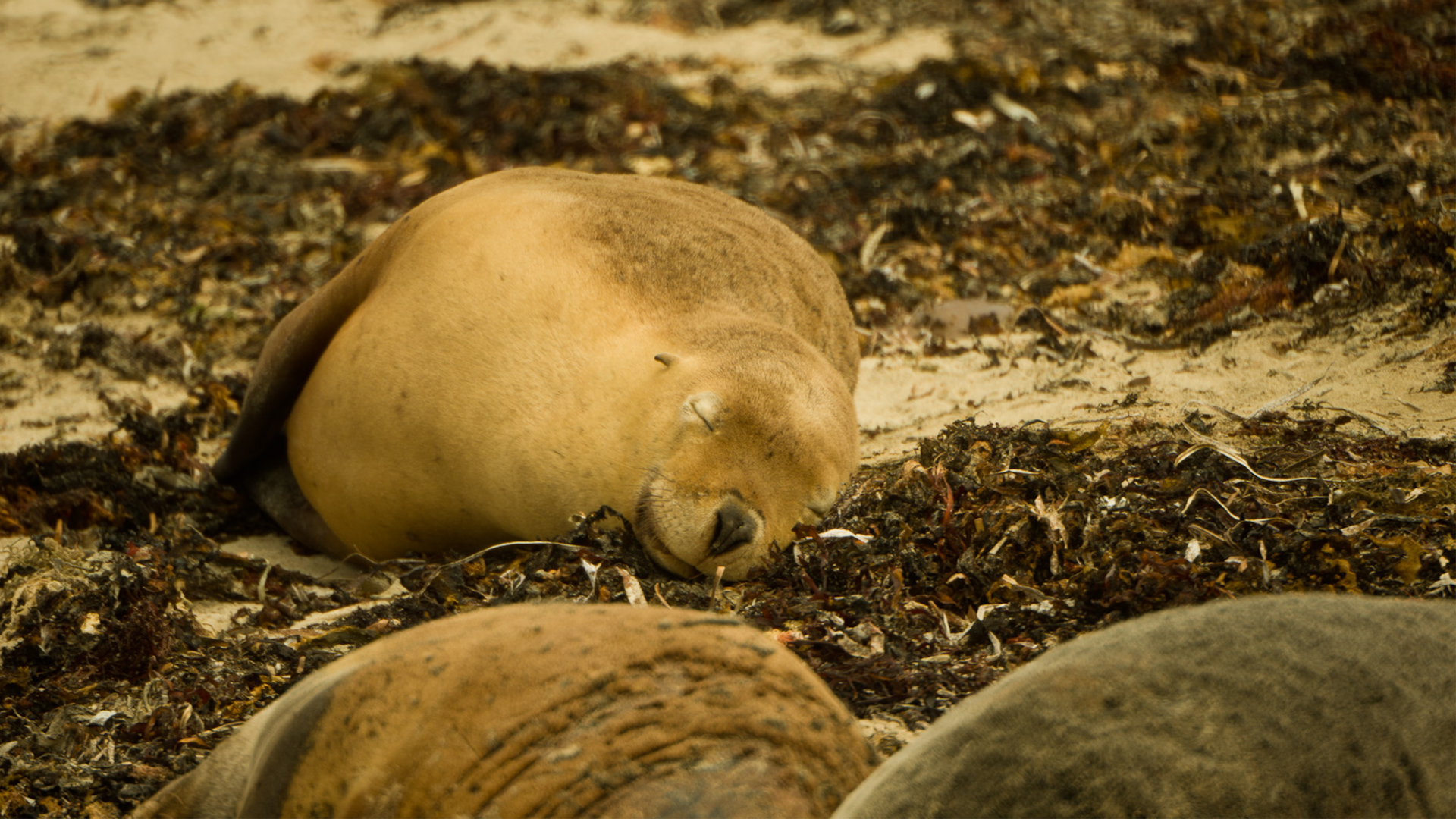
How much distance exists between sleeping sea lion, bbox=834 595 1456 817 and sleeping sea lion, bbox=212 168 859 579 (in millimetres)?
1841

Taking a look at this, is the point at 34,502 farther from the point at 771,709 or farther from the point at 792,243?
the point at 771,709

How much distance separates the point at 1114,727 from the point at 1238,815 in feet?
0.50

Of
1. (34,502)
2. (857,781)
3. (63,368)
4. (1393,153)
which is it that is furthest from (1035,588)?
(1393,153)

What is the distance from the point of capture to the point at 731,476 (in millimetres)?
3441

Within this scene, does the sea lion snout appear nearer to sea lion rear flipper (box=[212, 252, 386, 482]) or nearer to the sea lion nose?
the sea lion nose

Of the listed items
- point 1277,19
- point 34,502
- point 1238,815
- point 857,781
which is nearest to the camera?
point 1238,815

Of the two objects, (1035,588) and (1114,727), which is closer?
(1114,727)

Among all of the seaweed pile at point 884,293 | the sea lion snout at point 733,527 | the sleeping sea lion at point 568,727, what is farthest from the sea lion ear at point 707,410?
the sleeping sea lion at point 568,727

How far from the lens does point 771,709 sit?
195 cm

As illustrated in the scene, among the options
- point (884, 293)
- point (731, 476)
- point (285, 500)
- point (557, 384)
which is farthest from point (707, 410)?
point (884, 293)

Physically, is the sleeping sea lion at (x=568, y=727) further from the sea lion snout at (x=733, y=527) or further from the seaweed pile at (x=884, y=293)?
the sea lion snout at (x=733, y=527)

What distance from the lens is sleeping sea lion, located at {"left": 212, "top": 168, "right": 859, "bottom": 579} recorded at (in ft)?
11.6

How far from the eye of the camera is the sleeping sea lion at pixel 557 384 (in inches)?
139

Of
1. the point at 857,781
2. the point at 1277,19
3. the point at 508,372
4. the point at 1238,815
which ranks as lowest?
the point at 1277,19
